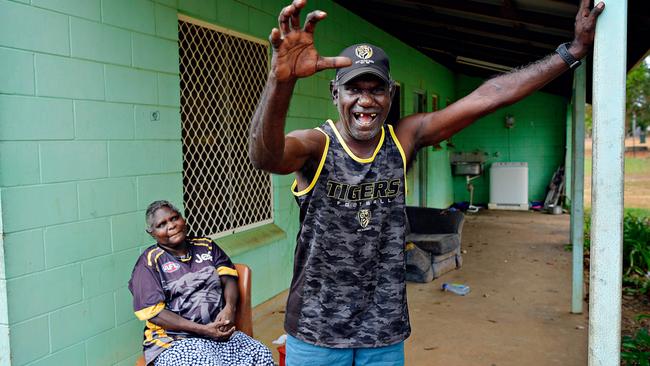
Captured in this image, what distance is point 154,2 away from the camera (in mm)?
3406

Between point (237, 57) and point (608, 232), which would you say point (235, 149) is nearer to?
point (237, 57)

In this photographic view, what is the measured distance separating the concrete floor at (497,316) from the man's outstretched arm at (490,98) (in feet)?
8.01

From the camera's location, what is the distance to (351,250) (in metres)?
1.61

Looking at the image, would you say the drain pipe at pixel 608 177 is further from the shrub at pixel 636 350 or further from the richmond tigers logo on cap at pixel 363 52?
the shrub at pixel 636 350

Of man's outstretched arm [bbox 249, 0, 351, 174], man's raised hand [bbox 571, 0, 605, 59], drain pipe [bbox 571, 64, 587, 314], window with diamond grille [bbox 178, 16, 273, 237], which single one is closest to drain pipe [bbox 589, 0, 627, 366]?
man's raised hand [bbox 571, 0, 605, 59]

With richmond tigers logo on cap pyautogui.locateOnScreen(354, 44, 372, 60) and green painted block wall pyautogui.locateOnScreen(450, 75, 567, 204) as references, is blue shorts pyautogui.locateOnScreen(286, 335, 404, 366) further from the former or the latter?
green painted block wall pyautogui.locateOnScreen(450, 75, 567, 204)

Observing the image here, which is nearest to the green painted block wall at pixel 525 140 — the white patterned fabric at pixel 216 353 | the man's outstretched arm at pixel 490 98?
the white patterned fabric at pixel 216 353

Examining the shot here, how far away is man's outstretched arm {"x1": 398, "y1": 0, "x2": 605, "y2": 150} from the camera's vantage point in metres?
1.68

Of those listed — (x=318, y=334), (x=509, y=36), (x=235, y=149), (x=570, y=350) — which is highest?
(x=509, y=36)

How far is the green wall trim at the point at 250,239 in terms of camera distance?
4.17 m

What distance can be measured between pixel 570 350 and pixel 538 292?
1.60 metres

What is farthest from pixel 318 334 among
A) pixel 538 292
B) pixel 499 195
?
pixel 499 195

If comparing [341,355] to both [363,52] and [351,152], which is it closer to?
[351,152]

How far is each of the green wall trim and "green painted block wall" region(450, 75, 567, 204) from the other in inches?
332
